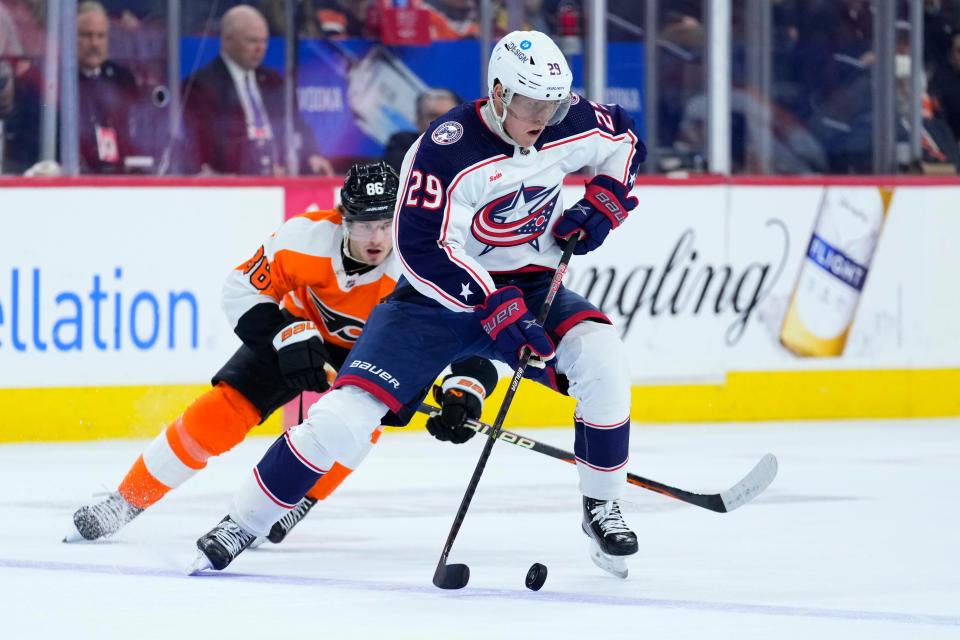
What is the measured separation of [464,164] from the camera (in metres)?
3.79

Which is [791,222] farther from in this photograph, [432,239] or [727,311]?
[432,239]

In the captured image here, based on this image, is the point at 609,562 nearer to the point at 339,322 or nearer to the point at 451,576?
the point at 451,576

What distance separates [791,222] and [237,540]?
13.3ft

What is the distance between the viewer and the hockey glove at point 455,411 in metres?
3.91

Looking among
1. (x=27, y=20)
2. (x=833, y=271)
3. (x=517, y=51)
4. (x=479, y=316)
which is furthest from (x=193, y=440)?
(x=833, y=271)

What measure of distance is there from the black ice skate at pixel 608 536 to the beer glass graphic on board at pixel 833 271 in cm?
356

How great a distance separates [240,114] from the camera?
22.8ft

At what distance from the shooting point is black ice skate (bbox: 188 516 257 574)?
3785 mm

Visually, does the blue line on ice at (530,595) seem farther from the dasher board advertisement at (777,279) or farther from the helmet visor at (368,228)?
the dasher board advertisement at (777,279)

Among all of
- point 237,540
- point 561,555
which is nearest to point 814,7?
point 561,555

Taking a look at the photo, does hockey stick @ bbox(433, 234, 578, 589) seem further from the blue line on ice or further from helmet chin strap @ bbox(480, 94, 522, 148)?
helmet chin strap @ bbox(480, 94, 522, 148)

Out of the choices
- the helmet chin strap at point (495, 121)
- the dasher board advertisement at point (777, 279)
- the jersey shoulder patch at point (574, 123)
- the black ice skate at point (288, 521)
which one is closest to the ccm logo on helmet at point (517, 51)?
the helmet chin strap at point (495, 121)

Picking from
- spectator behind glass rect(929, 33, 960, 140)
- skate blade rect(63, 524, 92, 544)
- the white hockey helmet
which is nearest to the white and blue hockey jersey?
the white hockey helmet

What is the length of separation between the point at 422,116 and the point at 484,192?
339 centimetres
